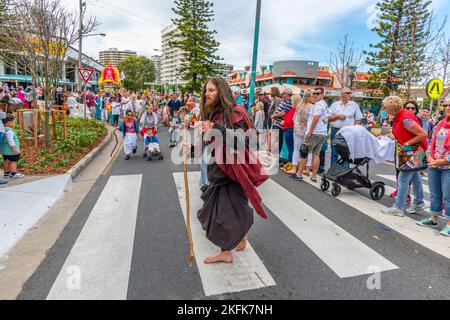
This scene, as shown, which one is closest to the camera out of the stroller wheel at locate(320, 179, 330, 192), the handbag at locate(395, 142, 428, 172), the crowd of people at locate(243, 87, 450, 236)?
the crowd of people at locate(243, 87, 450, 236)

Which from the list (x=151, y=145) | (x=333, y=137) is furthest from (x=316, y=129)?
(x=151, y=145)

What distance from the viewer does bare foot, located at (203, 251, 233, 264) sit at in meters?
3.22

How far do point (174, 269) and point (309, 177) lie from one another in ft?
15.8

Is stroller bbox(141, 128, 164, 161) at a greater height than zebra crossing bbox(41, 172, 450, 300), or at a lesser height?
greater

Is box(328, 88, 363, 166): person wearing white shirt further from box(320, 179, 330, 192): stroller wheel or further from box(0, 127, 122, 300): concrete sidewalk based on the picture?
box(0, 127, 122, 300): concrete sidewalk

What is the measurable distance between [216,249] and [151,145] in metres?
5.77

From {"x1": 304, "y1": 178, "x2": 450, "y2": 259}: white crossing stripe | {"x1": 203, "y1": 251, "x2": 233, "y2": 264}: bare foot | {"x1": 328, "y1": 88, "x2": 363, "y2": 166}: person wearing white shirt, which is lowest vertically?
{"x1": 203, "y1": 251, "x2": 233, "y2": 264}: bare foot

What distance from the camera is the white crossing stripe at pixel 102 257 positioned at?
2.72m

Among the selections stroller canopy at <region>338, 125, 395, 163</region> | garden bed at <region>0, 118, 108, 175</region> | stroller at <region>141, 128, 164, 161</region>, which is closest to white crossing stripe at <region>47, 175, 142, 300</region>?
garden bed at <region>0, 118, 108, 175</region>

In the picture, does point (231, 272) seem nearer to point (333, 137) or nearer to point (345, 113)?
point (333, 137)

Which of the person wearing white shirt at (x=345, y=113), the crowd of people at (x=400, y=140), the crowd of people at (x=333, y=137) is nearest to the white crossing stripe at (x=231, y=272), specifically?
the crowd of people at (x=333, y=137)

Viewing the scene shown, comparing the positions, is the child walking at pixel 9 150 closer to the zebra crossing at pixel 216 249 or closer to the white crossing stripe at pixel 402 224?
the zebra crossing at pixel 216 249

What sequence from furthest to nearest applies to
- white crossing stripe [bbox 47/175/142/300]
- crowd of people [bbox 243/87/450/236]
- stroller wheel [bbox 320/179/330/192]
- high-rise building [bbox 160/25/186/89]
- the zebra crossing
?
high-rise building [bbox 160/25/186/89], stroller wheel [bbox 320/179/330/192], crowd of people [bbox 243/87/450/236], the zebra crossing, white crossing stripe [bbox 47/175/142/300]

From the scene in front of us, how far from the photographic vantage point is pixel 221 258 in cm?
323
